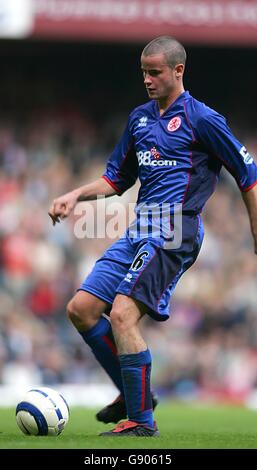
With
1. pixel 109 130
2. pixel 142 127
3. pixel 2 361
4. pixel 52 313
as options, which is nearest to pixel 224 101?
pixel 109 130

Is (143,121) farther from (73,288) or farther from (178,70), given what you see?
(73,288)

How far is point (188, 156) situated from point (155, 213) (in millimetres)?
410

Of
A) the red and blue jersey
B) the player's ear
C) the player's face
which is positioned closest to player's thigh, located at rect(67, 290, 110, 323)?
the red and blue jersey

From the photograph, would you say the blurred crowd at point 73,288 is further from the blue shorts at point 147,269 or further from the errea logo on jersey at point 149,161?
the errea logo on jersey at point 149,161

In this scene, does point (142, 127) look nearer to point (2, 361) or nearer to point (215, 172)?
point (215, 172)

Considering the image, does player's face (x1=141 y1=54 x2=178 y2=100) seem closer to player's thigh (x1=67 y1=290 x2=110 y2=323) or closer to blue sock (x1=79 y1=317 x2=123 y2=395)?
player's thigh (x1=67 y1=290 x2=110 y2=323)

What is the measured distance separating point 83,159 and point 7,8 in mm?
3113

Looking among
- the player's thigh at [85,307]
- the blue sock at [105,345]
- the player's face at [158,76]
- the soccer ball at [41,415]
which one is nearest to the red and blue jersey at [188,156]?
the player's face at [158,76]

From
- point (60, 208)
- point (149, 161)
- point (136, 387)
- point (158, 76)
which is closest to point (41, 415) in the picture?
point (136, 387)

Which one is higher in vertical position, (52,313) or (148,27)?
(148,27)

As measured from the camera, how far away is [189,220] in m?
6.37

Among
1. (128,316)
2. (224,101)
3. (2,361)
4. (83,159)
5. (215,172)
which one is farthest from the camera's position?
(224,101)

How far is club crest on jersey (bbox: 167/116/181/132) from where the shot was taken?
20.8 ft

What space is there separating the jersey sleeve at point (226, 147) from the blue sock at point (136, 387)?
4.13 feet
